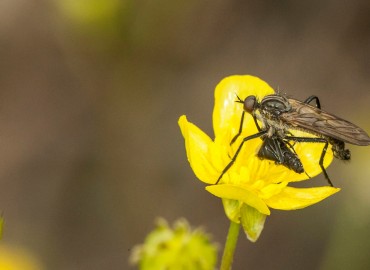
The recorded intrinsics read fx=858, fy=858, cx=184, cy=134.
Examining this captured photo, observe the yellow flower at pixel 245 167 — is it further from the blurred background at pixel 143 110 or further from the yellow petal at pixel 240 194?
the blurred background at pixel 143 110

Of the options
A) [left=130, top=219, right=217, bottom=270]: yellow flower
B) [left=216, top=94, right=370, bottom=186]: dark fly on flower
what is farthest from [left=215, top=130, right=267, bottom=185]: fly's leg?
[left=130, top=219, right=217, bottom=270]: yellow flower

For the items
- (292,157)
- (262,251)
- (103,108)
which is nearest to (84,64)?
(103,108)

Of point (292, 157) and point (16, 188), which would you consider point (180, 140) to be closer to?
point (16, 188)

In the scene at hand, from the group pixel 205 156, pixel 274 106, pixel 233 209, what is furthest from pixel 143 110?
pixel 233 209

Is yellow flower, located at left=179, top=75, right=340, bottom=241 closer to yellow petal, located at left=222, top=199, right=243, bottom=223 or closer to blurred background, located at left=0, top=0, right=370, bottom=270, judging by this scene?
yellow petal, located at left=222, top=199, right=243, bottom=223

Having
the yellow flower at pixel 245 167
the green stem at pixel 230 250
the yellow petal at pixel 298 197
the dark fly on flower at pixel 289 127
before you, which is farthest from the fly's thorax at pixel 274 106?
the green stem at pixel 230 250

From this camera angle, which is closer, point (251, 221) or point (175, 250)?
point (175, 250)

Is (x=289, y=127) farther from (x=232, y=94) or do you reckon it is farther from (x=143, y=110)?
(x=143, y=110)
